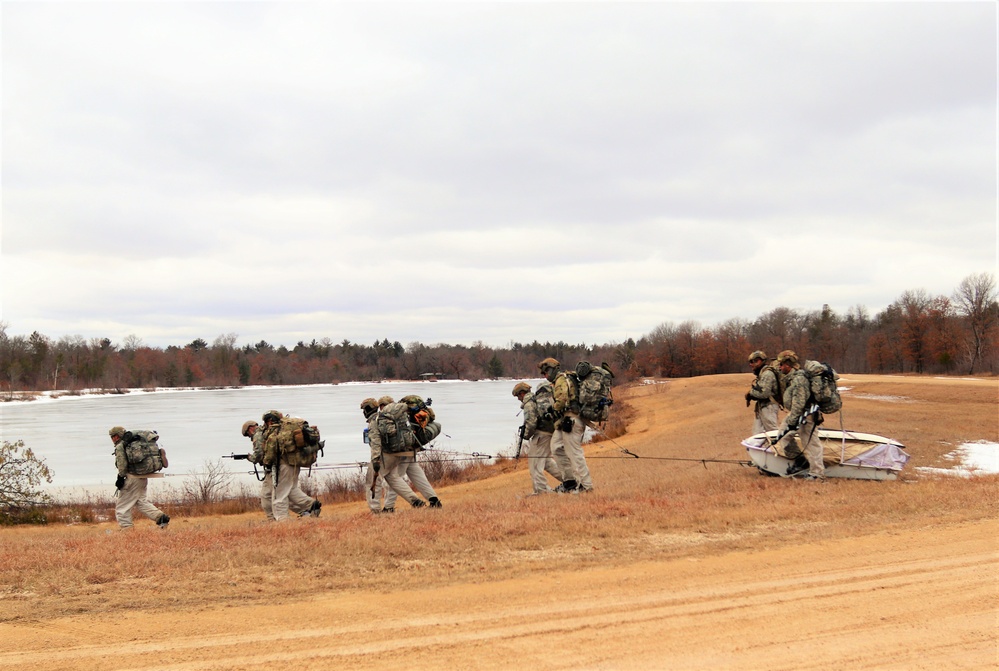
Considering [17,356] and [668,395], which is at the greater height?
[17,356]

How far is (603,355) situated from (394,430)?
126 metres

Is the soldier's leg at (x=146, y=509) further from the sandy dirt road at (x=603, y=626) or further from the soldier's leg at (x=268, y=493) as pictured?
the sandy dirt road at (x=603, y=626)

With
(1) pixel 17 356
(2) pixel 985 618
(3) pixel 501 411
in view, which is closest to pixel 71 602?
(2) pixel 985 618

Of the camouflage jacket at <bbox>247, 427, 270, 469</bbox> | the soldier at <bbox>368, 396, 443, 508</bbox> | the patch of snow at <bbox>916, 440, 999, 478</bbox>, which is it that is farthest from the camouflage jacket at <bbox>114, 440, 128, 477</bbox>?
the patch of snow at <bbox>916, 440, 999, 478</bbox>

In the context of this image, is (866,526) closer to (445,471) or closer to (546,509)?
(546,509)

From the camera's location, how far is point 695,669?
15.9 feet

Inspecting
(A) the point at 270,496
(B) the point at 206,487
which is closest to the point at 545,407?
(A) the point at 270,496

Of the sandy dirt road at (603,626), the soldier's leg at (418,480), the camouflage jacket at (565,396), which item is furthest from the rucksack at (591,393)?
the sandy dirt road at (603,626)

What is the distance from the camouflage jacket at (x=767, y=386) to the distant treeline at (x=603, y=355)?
189 ft

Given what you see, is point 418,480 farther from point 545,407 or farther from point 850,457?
point 850,457

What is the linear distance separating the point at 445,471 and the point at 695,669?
852 inches

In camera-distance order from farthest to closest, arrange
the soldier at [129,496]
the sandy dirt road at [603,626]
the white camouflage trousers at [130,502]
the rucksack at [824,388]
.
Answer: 1. the white camouflage trousers at [130,502]
2. the soldier at [129,496]
3. the rucksack at [824,388]
4. the sandy dirt road at [603,626]

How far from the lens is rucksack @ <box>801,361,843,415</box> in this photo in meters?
11.8

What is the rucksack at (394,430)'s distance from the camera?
1161 cm
